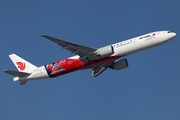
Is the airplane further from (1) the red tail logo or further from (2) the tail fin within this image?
(1) the red tail logo

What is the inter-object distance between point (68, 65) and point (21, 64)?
906 centimetres

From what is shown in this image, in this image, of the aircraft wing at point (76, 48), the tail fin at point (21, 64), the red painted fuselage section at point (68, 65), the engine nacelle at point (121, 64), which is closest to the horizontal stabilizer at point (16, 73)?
the tail fin at point (21, 64)

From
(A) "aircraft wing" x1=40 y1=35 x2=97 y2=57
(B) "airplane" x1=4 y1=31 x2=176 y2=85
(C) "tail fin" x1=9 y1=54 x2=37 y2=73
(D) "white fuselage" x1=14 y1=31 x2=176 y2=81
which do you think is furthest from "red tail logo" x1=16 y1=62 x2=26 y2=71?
(D) "white fuselage" x1=14 y1=31 x2=176 y2=81

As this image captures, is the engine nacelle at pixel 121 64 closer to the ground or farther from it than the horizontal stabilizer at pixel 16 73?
closer to the ground

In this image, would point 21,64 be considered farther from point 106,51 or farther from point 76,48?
point 106,51

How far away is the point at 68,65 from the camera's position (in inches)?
2176

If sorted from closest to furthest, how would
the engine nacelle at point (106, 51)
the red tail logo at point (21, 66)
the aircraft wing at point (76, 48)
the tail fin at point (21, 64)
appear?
1. the aircraft wing at point (76, 48)
2. the engine nacelle at point (106, 51)
3. the tail fin at point (21, 64)
4. the red tail logo at point (21, 66)

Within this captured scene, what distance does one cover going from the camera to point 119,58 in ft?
181

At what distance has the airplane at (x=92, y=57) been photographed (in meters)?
53.4

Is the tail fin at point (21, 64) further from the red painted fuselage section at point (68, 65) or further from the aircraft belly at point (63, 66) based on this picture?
the red painted fuselage section at point (68, 65)

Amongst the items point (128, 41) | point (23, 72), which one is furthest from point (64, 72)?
point (128, 41)

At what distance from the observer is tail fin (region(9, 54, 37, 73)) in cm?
5888

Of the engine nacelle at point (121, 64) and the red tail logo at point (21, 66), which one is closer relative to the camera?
the engine nacelle at point (121, 64)

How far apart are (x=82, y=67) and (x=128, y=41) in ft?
25.4
